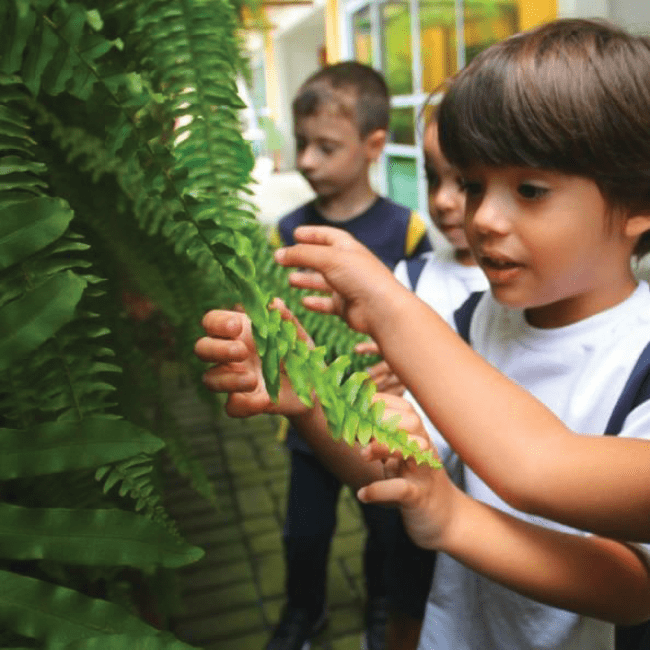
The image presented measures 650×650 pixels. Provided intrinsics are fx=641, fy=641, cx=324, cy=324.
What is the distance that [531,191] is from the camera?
66 cm

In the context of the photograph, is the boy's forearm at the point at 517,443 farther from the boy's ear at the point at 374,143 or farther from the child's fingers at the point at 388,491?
the boy's ear at the point at 374,143

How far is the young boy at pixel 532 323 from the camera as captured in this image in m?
Result: 0.55

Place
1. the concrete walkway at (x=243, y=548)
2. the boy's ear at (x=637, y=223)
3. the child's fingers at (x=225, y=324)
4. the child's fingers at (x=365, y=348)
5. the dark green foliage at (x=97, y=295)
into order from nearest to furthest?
the dark green foliage at (x=97, y=295)
the child's fingers at (x=225, y=324)
the boy's ear at (x=637, y=223)
the child's fingers at (x=365, y=348)
the concrete walkway at (x=243, y=548)

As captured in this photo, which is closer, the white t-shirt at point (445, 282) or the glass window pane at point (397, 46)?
the white t-shirt at point (445, 282)

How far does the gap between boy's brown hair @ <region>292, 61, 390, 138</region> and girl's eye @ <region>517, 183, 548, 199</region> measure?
4.14ft

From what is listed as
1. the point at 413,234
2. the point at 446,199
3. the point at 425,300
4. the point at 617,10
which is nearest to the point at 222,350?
the point at 425,300

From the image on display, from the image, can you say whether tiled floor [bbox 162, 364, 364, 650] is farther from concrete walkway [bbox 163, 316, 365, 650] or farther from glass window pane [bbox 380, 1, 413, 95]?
glass window pane [bbox 380, 1, 413, 95]

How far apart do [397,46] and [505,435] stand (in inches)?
167

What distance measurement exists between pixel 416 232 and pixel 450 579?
3.44 ft

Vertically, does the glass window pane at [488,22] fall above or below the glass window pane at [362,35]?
below

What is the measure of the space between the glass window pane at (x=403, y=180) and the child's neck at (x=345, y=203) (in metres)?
2.46

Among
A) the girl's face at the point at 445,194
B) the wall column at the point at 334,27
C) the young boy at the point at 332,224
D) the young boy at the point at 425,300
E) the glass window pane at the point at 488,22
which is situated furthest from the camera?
the wall column at the point at 334,27

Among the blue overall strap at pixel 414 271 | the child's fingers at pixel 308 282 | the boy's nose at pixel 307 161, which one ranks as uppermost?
the boy's nose at pixel 307 161

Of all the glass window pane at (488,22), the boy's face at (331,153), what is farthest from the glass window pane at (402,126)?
the boy's face at (331,153)
